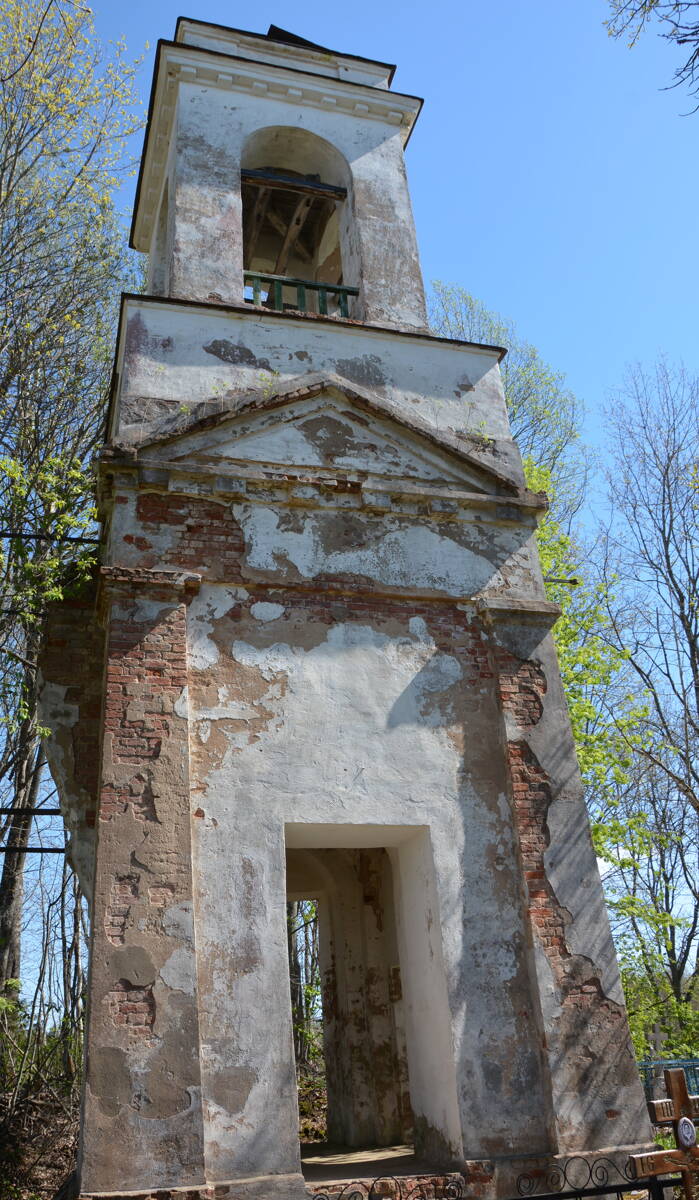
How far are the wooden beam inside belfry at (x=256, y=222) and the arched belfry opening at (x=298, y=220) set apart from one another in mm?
11

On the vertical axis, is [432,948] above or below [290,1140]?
above

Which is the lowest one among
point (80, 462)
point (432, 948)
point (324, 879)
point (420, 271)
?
point (432, 948)

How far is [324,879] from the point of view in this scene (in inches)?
382

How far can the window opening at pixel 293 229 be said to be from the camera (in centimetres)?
963

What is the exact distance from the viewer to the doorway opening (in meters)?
8.74

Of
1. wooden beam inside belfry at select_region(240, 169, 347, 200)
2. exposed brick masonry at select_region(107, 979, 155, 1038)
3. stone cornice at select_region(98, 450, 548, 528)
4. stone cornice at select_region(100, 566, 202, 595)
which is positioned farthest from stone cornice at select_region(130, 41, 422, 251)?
exposed brick masonry at select_region(107, 979, 155, 1038)

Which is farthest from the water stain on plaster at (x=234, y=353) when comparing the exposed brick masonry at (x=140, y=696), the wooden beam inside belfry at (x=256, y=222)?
the wooden beam inside belfry at (x=256, y=222)

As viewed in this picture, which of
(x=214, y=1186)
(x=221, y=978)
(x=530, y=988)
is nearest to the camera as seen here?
(x=214, y=1186)

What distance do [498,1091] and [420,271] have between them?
7.27 m

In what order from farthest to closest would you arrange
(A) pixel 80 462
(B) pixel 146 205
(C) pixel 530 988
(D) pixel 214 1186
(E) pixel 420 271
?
1. (A) pixel 80 462
2. (B) pixel 146 205
3. (E) pixel 420 271
4. (C) pixel 530 988
5. (D) pixel 214 1186

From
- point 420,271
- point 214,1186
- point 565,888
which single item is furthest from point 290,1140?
point 420,271

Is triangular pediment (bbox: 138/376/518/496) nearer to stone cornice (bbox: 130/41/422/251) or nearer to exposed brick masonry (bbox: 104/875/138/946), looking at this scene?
exposed brick masonry (bbox: 104/875/138/946)

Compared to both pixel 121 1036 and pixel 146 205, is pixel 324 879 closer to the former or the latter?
pixel 121 1036

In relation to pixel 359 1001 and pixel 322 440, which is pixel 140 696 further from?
pixel 359 1001
